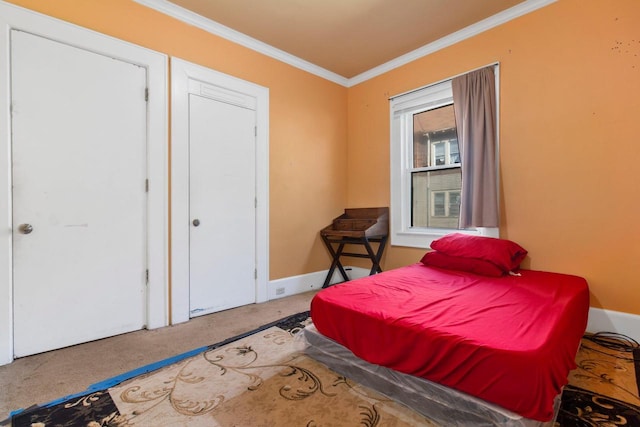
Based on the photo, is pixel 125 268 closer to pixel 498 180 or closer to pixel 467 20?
pixel 498 180

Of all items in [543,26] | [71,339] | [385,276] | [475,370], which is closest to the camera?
[475,370]

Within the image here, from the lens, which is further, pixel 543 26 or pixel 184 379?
pixel 543 26

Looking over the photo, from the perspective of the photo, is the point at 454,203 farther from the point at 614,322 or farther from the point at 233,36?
the point at 233,36

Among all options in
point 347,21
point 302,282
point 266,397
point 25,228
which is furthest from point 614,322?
point 25,228

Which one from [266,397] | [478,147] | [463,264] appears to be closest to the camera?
[266,397]

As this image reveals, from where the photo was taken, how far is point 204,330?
8.06 feet

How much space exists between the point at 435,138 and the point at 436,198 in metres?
0.69

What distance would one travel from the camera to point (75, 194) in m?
2.18

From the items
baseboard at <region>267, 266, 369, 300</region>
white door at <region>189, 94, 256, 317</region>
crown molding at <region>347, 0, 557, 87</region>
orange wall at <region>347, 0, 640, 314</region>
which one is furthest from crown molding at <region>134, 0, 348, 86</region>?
baseboard at <region>267, 266, 369, 300</region>

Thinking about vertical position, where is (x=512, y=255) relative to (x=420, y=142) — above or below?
below

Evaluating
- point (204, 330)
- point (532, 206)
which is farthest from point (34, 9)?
point (532, 206)

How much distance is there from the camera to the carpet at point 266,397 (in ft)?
4.50

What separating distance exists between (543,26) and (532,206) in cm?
154

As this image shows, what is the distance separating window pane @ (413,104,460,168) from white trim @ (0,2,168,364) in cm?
270
